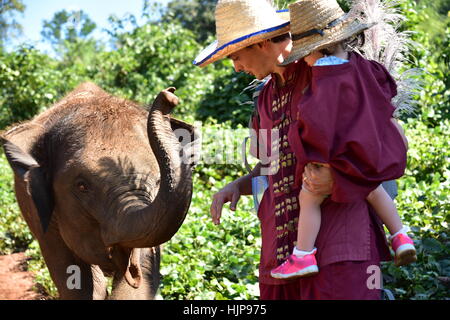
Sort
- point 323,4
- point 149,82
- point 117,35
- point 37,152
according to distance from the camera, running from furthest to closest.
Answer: point 117,35 < point 149,82 < point 37,152 < point 323,4

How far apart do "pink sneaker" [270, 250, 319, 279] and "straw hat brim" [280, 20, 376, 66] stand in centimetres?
84

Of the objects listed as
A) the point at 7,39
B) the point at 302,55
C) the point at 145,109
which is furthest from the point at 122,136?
the point at 7,39

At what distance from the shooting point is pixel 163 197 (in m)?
4.09

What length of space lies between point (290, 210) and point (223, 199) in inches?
20.9

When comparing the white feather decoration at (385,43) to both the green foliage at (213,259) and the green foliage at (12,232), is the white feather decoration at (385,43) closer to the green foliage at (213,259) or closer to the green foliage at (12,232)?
the green foliage at (213,259)

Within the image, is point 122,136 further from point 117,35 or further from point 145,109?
point 117,35

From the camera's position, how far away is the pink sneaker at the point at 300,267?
2877mm

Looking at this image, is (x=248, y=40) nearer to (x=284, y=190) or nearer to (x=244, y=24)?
(x=244, y=24)

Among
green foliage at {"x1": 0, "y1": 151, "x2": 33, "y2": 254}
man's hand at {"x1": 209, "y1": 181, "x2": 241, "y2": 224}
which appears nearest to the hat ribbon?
man's hand at {"x1": 209, "y1": 181, "x2": 241, "y2": 224}

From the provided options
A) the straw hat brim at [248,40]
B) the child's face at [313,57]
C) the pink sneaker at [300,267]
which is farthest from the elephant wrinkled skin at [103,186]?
the child's face at [313,57]

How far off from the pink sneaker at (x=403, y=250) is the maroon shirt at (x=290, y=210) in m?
0.08

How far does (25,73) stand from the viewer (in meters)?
14.4

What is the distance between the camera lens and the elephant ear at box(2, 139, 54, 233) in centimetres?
495

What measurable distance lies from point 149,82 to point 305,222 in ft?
35.8
